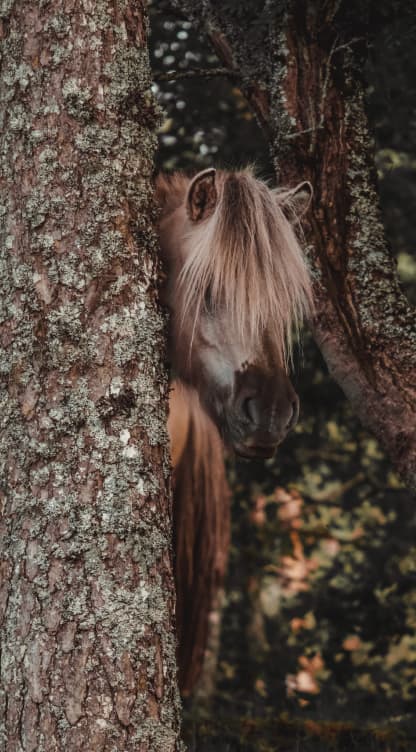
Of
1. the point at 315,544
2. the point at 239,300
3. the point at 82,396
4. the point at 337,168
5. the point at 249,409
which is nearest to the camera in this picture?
the point at 82,396

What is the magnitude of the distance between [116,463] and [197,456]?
1.64 m

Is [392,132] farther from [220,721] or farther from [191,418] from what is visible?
[220,721]

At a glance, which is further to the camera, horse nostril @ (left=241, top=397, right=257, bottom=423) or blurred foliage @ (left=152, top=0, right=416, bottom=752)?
blurred foliage @ (left=152, top=0, right=416, bottom=752)

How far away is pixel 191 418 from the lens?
3160 mm

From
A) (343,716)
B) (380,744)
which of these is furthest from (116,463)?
(343,716)

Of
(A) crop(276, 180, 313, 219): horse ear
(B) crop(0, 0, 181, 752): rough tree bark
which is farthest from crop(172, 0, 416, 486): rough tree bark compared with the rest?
(B) crop(0, 0, 181, 752): rough tree bark

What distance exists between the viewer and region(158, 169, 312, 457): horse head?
2.24 meters

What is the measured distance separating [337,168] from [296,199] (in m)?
0.26

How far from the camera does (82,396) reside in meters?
1.80

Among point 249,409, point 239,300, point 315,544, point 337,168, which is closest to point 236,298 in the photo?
point 239,300

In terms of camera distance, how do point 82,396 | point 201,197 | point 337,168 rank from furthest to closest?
point 337,168
point 201,197
point 82,396

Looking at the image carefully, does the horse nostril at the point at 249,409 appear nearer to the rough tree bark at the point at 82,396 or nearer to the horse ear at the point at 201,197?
the rough tree bark at the point at 82,396

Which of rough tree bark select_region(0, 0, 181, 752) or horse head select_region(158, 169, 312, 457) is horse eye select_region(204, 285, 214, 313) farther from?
rough tree bark select_region(0, 0, 181, 752)

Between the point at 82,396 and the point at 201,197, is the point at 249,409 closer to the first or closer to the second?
the point at 82,396
